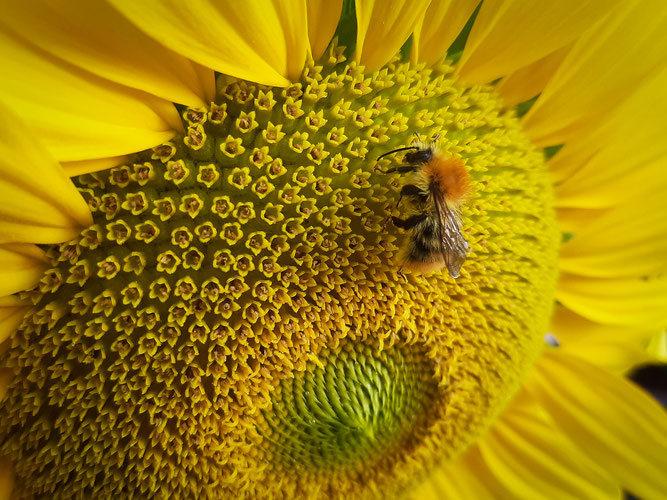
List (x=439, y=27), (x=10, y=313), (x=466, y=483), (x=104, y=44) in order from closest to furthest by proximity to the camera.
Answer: (x=104, y=44) → (x=10, y=313) → (x=439, y=27) → (x=466, y=483)

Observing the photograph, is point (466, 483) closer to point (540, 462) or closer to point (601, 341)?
point (540, 462)

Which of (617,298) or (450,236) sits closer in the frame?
(450,236)

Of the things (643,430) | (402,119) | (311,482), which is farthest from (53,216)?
(643,430)

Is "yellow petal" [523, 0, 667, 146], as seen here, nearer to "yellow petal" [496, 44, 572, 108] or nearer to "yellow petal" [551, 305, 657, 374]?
"yellow petal" [496, 44, 572, 108]

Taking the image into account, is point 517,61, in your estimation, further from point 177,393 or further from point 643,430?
point 643,430

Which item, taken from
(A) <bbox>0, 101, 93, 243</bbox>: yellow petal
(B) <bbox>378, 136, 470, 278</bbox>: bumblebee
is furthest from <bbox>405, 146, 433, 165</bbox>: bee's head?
(A) <bbox>0, 101, 93, 243</bbox>: yellow petal

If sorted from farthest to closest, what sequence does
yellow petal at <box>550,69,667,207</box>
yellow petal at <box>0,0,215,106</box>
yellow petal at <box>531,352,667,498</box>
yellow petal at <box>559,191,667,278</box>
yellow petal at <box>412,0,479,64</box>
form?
yellow petal at <box>531,352,667,498</box> < yellow petal at <box>559,191,667,278</box> < yellow petal at <box>550,69,667,207</box> < yellow petal at <box>412,0,479,64</box> < yellow petal at <box>0,0,215,106</box>

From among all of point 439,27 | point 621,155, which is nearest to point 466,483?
point 621,155
